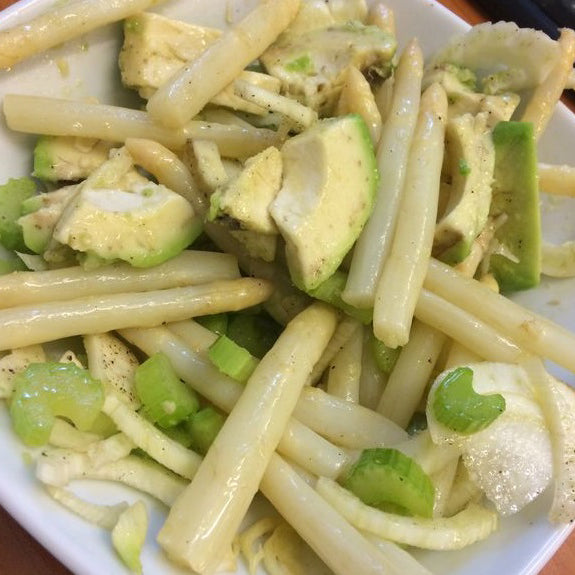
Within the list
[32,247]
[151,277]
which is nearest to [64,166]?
[32,247]

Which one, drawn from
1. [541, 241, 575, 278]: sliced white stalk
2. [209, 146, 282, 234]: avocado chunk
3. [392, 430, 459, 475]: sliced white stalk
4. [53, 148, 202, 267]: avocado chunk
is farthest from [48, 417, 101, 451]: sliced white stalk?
[541, 241, 575, 278]: sliced white stalk

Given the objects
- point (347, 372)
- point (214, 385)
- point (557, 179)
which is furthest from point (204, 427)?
point (557, 179)

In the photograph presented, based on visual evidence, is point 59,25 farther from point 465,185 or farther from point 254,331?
point 465,185

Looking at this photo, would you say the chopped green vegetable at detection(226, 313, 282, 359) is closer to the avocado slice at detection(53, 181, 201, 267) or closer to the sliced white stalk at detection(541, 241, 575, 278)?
the avocado slice at detection(53, 181, 201, 267)

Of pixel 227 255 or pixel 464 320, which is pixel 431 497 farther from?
pixel 227 255

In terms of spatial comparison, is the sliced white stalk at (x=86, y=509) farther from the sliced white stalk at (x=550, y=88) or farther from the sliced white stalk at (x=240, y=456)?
the sliced white stalk at (x=550, y=88)
